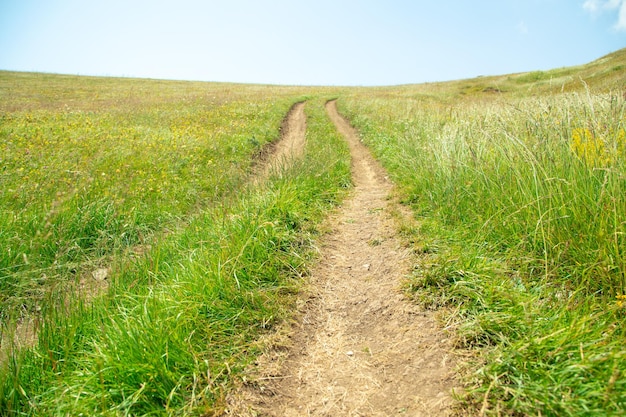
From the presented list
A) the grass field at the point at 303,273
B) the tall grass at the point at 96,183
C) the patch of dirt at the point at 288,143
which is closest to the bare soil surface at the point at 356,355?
the grass field at the point at 303,273

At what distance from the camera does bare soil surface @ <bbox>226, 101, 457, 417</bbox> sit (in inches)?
103

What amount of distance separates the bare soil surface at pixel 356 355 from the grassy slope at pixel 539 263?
0.26 meters

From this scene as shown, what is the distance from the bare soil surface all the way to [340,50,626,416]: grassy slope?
0.26 meters

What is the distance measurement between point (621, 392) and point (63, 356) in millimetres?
3945

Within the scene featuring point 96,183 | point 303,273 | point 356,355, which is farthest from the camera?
point 96,183

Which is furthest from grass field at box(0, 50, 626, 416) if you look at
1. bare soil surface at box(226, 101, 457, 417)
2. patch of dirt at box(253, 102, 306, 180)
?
patch of dirt at box(253, 102, 306, 180)

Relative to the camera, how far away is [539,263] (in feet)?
11.6

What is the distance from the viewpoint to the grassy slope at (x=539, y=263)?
219 centimetres

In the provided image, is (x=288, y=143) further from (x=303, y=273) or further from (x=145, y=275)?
(x=145, y=275)

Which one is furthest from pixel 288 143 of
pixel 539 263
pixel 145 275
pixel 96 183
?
pixel 539 263

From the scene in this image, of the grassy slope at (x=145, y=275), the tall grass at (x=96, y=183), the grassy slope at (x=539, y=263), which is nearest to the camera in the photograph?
the grassy slope at (x=539, y=263)

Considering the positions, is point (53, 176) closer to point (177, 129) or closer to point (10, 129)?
point (177, 129)

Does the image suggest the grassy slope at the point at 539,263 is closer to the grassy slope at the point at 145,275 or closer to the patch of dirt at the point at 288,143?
the grassy slope at the point at 145,275

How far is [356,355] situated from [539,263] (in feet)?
6.63
